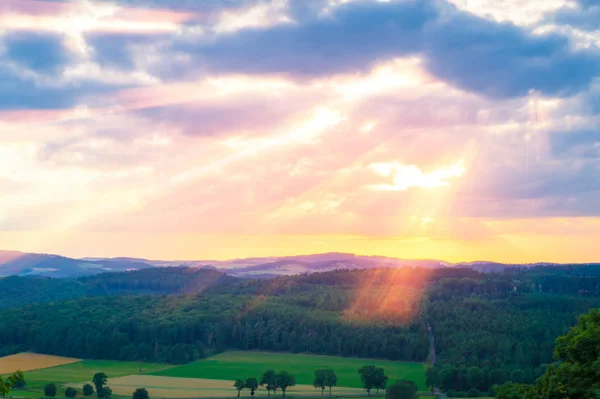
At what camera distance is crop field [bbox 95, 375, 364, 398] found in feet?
321

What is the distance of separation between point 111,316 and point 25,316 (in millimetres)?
22751

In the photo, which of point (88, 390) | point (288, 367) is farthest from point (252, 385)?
point (288, 367)

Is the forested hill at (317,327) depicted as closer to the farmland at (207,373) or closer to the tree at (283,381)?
the farmland at (207,373)

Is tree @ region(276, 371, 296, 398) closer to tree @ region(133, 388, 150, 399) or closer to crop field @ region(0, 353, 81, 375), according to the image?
tree @ region(133, 388, 150, 399)

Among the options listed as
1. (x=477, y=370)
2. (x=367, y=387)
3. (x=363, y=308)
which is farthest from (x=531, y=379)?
(x=363, y=308)

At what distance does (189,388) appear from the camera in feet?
340

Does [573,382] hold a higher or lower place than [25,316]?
higher

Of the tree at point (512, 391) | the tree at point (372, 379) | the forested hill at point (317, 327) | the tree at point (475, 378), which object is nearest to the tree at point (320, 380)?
the tree at point (372, 379)

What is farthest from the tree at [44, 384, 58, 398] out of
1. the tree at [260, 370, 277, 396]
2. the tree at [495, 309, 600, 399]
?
the tree at [495, 309, 600, 399]

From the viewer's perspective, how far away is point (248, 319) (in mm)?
165250

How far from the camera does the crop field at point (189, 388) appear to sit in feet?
321

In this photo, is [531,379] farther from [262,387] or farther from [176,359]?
[176,359]

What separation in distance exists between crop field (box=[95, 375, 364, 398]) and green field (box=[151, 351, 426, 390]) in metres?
5.50

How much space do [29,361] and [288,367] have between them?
184 ft
